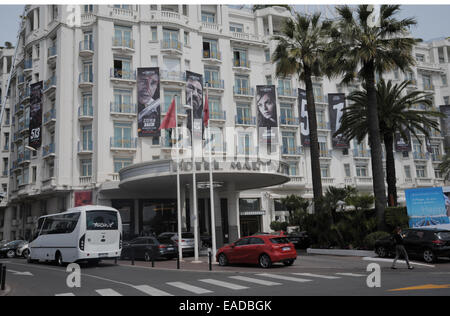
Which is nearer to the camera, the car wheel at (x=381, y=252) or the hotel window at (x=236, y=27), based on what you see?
the car wheel at (x=381, y=252)

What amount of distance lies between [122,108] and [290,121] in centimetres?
1958

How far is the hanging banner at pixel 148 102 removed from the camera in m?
39.4

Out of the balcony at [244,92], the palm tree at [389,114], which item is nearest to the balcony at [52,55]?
the balcony at [244,92]

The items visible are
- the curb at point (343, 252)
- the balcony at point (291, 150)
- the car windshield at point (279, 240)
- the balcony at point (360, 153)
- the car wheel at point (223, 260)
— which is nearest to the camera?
the car windshield at point (279, 240)

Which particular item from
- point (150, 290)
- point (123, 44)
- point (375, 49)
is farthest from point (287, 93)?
point (150, 290)

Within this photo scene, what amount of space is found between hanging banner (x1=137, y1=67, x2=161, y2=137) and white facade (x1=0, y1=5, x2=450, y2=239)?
1156mm

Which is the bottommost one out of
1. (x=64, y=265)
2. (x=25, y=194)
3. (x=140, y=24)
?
(x=64, y=265)

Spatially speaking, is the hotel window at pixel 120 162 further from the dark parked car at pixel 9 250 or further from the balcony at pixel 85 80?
the dark parked car at pixel 9 250

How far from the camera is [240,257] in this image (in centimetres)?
1977

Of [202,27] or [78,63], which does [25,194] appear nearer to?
[78,63]

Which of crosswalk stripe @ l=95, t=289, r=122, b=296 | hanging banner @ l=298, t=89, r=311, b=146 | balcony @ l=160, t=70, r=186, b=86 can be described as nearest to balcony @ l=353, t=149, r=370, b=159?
hanging banner @ l=298, t=89, r=311, b=146

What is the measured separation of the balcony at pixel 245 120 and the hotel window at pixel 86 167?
16.0 metres

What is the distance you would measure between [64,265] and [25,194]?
22.7 m
